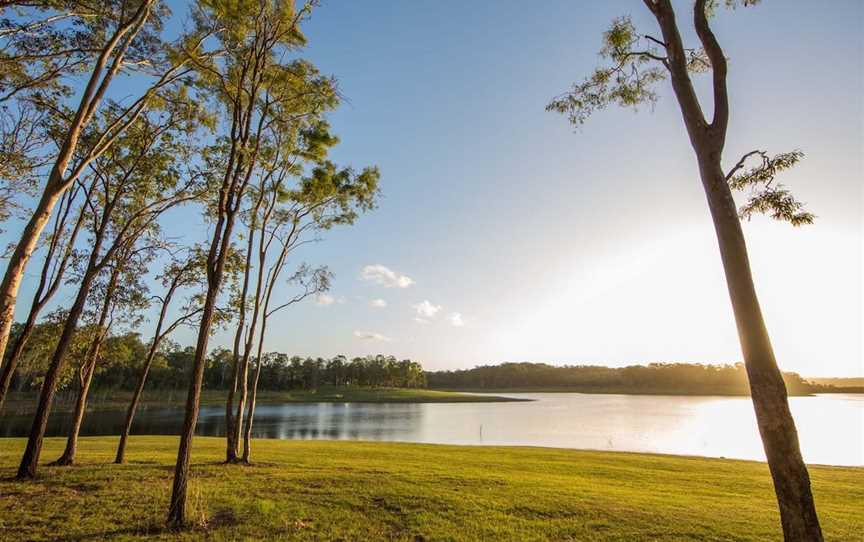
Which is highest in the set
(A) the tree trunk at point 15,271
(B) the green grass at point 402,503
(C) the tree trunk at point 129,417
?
(A) the tree trunk at point 15,271

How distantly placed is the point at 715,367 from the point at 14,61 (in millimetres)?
163944

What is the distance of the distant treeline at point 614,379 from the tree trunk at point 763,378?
138 m

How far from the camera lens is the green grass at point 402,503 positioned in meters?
7.39

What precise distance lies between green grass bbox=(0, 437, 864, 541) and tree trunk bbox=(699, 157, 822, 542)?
3.59m

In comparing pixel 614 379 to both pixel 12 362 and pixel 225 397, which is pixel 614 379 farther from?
pixel 12 362

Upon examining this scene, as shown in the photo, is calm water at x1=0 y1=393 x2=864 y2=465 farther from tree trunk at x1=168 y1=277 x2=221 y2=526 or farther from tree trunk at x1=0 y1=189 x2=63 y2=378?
tree trunk at x1=0 y1=189 x2=63 y2=378

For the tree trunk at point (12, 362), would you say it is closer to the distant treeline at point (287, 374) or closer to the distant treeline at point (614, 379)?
the distant treeline at point (287, 374)

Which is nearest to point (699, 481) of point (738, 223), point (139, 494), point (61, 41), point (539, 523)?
point (539, 523)

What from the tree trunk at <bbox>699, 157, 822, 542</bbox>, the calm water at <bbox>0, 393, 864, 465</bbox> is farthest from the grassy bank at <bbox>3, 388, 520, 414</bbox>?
the tree trunk at <bbox>699, 157, 822, 542</bbox>

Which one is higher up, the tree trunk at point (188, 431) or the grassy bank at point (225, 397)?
the tree trunk at point (188, 431)

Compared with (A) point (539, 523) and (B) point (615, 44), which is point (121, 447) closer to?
(A) point (539, 523)

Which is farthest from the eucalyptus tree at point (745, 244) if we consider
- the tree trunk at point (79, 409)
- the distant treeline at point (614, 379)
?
the distant treeline at point (614, 379)

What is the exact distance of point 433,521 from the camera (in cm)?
802

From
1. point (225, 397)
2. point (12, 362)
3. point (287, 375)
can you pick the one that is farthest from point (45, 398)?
point (287, 375)
